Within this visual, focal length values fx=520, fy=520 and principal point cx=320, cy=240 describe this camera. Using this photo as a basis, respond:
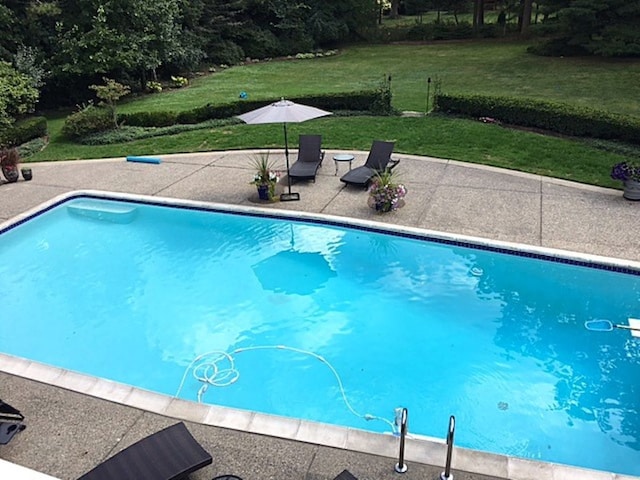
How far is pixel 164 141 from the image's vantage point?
659 inches

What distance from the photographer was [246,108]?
18.9 meters

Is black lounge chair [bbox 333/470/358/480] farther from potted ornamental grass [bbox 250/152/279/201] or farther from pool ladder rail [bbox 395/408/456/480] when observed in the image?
potted ornamental grass [bbox 250/152/279/201]

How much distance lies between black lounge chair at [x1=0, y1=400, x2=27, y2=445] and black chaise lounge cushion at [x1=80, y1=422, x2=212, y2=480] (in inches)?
51.6

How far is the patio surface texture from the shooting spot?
509 centimetres

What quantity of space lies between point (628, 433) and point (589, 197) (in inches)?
249

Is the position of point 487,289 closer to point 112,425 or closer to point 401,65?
point 112,425

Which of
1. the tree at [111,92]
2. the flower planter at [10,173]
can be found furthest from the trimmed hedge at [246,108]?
the flower planter at [10,173]

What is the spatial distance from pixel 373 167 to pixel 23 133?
12.0 m

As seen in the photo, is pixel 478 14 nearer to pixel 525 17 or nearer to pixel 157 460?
pixel 525 17

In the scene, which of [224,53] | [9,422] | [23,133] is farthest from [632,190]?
[224,53]

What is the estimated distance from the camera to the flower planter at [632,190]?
10662 mm

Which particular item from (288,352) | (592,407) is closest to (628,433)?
(592,407)

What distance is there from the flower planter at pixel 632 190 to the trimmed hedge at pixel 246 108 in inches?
346

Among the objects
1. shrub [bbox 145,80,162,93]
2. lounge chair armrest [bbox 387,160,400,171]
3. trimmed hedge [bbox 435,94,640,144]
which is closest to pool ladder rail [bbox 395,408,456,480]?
lounge chair armrest [bbox 387,160,400,171]
